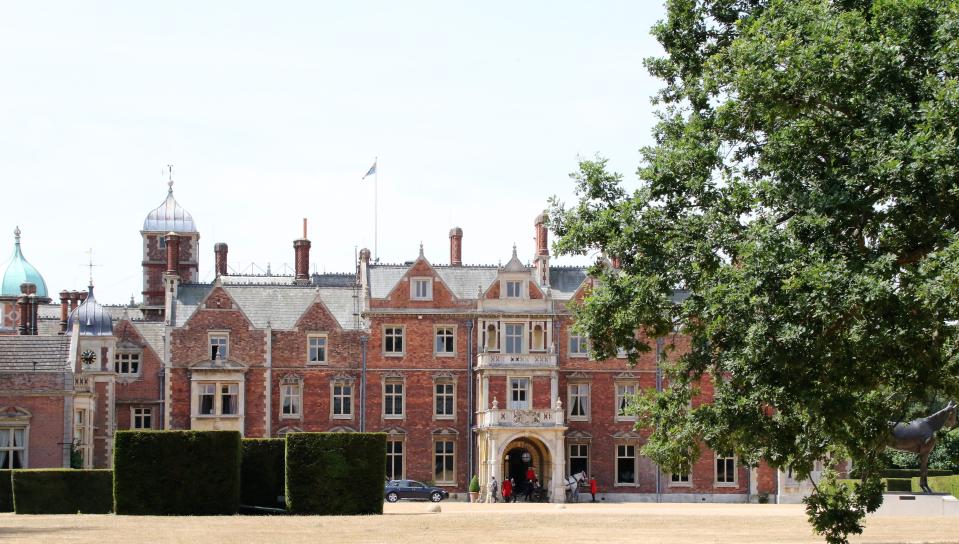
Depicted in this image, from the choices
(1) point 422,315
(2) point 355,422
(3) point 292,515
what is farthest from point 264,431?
(3) point 292,515

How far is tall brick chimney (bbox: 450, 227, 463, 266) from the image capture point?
5897 centimetres

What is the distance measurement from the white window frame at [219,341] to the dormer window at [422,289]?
24.6 feet

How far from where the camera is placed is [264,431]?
5503 cm

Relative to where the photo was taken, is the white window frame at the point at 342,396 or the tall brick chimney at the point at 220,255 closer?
the white window frame at the point at 342,396

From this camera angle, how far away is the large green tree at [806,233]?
17766 mm

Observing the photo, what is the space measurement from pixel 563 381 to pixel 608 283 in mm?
34004

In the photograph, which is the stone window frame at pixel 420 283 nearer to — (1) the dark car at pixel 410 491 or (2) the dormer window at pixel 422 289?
(2) the dormer window at pixel 422 289

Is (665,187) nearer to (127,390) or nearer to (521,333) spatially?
(521,333)

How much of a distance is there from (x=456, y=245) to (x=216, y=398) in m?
12.0

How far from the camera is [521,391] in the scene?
2162 inches

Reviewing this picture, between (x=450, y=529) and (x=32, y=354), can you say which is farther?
(x=32, y=354)

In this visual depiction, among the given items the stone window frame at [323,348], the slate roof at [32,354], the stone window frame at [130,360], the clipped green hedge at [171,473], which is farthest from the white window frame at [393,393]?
the clipped green hedge at [171,473]

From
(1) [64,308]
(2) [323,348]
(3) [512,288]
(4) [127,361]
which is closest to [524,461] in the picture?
(3) [512,288]

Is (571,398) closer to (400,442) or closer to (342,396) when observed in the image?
(400,442)
